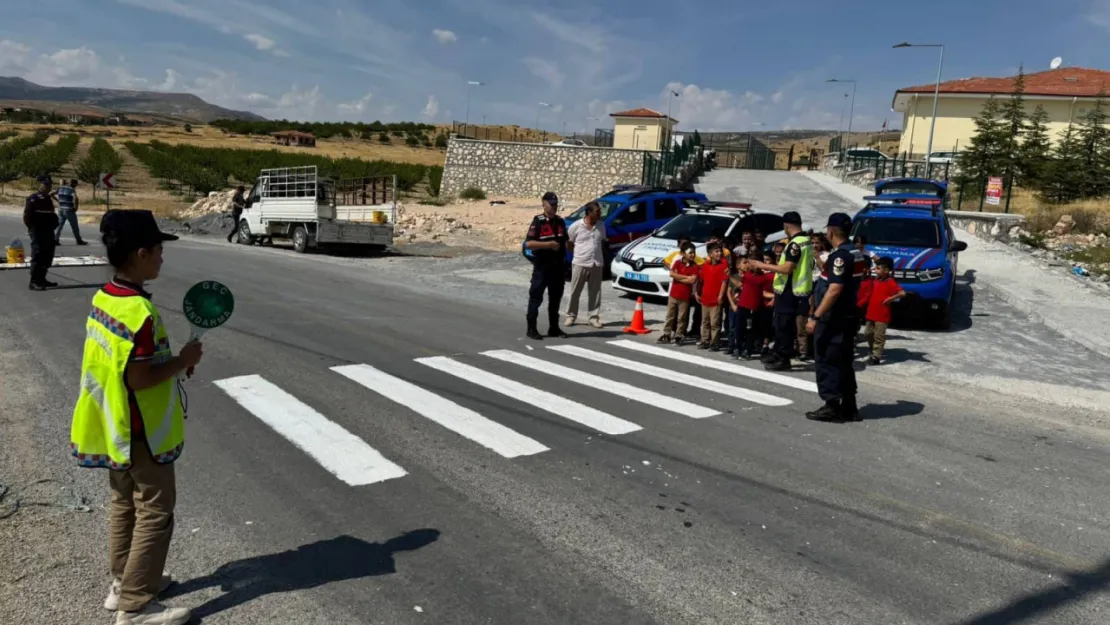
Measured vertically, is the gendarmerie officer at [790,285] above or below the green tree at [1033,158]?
below

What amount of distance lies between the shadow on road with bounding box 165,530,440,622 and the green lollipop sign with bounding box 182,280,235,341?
49.0 inches

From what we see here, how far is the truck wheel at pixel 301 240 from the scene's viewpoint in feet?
75.4

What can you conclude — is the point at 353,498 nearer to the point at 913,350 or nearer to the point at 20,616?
the point at 20,616

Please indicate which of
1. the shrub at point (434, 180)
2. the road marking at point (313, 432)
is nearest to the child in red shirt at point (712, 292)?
the road marking at point (313, 432)

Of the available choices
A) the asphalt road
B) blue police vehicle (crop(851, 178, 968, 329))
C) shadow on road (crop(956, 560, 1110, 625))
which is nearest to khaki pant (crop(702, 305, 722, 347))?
the asphalt road

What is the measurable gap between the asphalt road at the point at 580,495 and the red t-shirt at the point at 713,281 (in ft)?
4.81

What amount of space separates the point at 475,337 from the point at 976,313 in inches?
353

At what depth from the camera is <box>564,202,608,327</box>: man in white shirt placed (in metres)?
11.6

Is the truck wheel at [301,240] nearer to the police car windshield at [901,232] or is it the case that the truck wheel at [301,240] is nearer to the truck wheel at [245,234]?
the truck wheel at [245,234]

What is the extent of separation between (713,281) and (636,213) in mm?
8107

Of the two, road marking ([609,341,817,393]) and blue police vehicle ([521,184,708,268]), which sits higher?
blue police vehicle ([521,184,708,268])

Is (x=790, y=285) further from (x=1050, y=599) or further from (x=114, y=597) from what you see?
(x=114, y=597)

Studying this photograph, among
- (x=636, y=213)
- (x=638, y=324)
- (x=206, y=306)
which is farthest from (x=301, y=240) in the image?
(x=206, y=306)

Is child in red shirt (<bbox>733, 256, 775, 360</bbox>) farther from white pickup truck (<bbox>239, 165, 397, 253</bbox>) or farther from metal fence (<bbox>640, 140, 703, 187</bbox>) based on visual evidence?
metal fence (<bbox>640, 140, 703, 187</bbox>)
